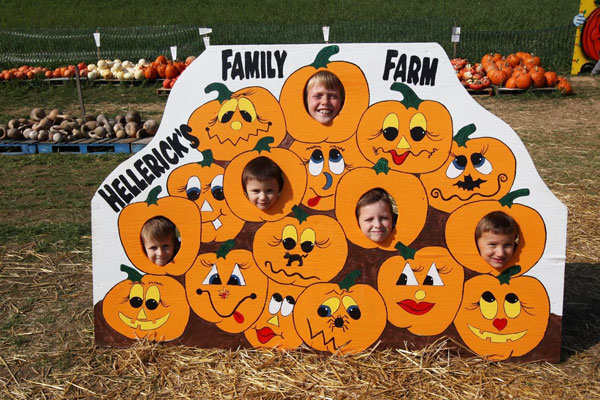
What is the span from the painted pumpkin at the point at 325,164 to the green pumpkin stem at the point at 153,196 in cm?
90

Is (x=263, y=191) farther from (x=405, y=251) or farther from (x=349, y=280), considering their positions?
(x=405, y=251)

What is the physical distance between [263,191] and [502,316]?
1655 millimetres

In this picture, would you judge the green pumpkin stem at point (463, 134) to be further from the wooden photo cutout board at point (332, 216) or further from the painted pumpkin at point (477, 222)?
the painted pumpkin at point (477, 222)

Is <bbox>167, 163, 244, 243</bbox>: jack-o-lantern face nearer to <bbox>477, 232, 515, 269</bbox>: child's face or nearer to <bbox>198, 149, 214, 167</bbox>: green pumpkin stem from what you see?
<bbox>198, 149, 214, 167</bbox>: green pumpkin stem

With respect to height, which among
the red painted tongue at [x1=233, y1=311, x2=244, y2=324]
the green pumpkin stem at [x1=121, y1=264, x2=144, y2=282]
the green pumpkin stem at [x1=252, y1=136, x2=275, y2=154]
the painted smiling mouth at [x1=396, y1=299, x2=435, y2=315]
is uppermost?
the green pumpkin stem at [x1=252, y1=136, x2=275, y2=154]

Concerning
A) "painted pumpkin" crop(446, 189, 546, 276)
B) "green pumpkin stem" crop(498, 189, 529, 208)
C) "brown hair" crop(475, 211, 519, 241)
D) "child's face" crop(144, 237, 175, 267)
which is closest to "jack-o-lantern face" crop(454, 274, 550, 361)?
"painted pumpkin" crop(446, 189, 546, 276)

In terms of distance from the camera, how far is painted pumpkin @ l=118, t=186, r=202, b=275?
12.7 ft

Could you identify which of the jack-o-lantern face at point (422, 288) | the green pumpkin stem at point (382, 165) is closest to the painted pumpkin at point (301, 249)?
the jack-o-lantern face at point (422, 288)

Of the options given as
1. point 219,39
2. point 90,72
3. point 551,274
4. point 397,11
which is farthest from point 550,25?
point 551,274

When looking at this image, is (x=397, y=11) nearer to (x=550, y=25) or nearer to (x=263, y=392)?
(x=550, y=25)

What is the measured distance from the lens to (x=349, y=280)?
A: 150 inches

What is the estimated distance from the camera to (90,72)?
1648cm

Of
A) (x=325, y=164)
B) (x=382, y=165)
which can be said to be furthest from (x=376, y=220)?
(x=325, y=164)

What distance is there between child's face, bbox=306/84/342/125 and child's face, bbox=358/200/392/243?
58cm
